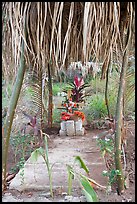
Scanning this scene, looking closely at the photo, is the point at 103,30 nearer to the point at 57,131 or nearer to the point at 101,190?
the point at 101,190

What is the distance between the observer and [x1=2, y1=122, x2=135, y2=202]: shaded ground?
199 cm

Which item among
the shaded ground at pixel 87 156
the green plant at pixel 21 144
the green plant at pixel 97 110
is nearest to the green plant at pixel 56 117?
the shaded ground at pixel 87 156

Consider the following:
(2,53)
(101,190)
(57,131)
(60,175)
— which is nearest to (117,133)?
(101,190)

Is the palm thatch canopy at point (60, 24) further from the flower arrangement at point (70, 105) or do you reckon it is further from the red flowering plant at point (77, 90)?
the red flowering plant at point (77, 90)

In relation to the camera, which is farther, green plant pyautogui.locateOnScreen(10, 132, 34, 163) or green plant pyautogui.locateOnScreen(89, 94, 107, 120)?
green plant pyautogui.locateOnScreen(89, 94, 107, 120)

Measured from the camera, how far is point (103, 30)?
175 centimetres

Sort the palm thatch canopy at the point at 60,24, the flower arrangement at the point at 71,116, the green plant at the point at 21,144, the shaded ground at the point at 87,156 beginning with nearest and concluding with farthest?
the palm thatch canopy at the point at 60,24
the shaded ground at the point at 87,156
the green plant at the point at 21,144
the flower arrangement at the point at 71,116

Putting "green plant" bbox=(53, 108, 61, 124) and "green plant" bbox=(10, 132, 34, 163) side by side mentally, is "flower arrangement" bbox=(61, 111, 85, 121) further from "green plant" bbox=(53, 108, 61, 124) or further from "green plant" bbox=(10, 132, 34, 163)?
"green plant" bbox=(10, 132, 34, 163)

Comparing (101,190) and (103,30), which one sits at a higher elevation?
(103,30)

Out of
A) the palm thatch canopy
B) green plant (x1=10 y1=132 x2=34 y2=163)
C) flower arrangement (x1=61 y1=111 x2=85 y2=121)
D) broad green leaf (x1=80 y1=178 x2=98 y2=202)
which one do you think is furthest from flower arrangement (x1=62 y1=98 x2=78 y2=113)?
broad green leaf (x1=80 y1=178 x2=98 y2=202)

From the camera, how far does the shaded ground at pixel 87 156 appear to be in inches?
78.3

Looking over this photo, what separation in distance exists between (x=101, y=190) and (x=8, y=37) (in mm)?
1403

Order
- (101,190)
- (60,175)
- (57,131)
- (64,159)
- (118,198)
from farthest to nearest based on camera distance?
(57,131) < (64,159) < (60,175) < (101,190) < (118,198)

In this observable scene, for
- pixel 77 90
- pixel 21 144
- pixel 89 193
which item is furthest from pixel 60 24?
pixel 77 90
